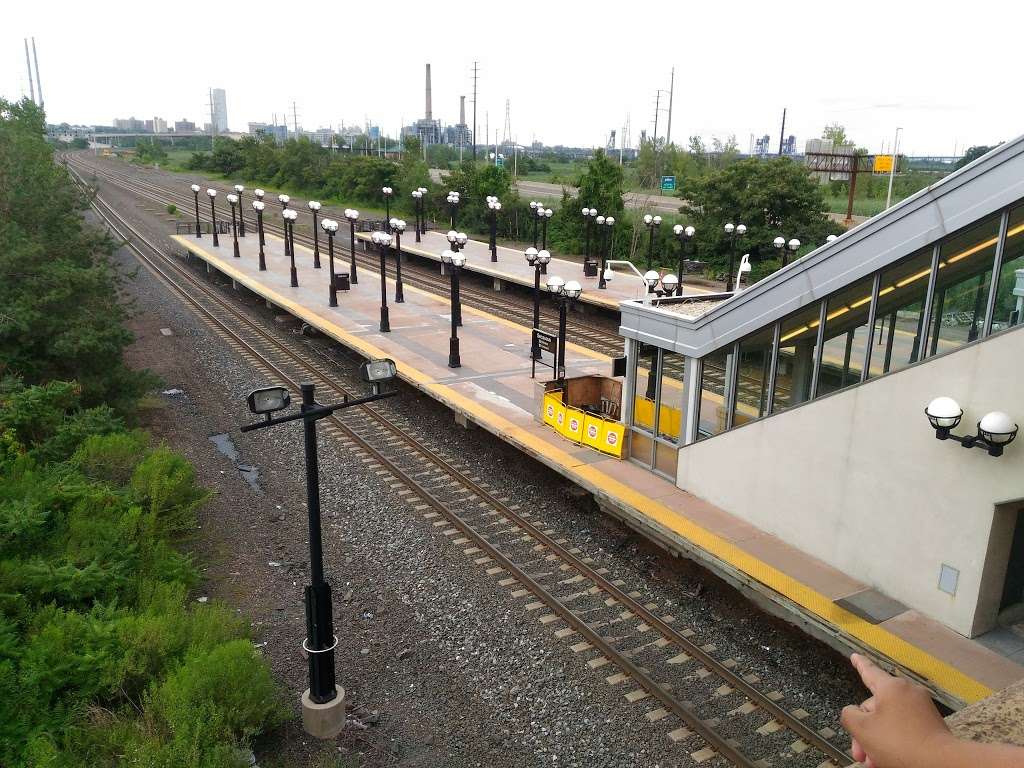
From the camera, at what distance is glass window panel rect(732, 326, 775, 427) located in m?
10.4

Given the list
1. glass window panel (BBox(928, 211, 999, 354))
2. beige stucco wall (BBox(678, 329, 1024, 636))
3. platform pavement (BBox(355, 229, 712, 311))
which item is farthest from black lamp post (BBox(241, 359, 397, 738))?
platform pavement (BBox(355, 229, 712, 311))

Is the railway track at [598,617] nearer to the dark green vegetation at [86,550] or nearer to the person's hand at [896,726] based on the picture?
the dark green vegetation at [86,550]

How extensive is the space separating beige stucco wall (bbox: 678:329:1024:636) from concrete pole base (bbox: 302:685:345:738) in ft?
19.5

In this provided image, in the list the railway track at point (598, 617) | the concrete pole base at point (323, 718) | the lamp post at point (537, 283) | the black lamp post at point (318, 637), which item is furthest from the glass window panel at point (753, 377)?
the lamp post at point (537, 283)

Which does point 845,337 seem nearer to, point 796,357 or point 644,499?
point 796,357

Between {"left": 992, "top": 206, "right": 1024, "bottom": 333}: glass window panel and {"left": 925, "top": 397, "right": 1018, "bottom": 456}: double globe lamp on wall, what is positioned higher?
{"left": 992, "top": 206, "right": 1024, "bottom": 333}: glass window panel

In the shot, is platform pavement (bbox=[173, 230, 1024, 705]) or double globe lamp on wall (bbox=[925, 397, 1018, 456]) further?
platform pavement (bbox=[173, 230, 1024, 705])

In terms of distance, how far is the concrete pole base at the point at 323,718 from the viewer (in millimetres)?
7766

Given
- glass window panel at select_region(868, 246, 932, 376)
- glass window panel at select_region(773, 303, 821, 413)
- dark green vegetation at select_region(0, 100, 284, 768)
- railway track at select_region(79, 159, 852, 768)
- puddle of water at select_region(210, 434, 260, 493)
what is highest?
glass window panel at select_region(868, 246, 932, 376)

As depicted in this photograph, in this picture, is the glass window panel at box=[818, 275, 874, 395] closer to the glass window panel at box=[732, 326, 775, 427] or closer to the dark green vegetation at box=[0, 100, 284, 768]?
the glass window panel at box=[732, 326, 775, 427]

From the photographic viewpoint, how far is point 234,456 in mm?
15227

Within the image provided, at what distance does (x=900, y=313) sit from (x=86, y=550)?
34.1ft

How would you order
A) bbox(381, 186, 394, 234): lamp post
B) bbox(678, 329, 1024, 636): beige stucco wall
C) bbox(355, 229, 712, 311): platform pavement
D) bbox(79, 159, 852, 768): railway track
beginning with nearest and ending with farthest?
bbox(678, 329, 1024, 636): beige stucco wall < bbox(79, 159, 852, 768): railway track < bbox(355, 229, 712, 311): platform pavement < bbox(381, 186, 394, 234): lamp post

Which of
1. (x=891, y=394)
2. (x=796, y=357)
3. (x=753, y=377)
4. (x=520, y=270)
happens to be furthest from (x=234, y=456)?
(x=520, y=270)
